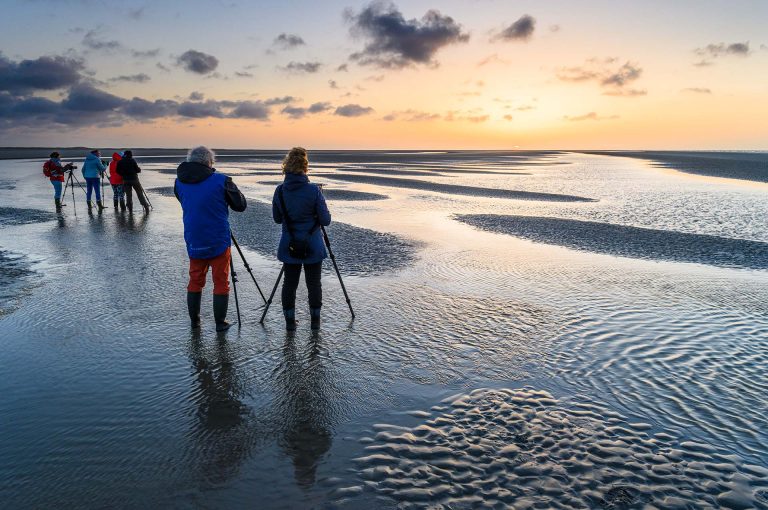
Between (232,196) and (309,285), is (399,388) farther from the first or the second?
(232,196)

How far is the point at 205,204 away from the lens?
→ 6.70 m

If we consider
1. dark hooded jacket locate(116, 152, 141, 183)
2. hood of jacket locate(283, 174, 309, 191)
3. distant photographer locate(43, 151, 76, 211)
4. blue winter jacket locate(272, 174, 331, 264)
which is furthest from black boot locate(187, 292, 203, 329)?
distant photographer locate(43, 151, 76, 211)

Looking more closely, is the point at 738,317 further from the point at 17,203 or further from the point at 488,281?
the point at 17,203

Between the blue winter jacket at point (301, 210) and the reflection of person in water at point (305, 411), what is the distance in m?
1.44

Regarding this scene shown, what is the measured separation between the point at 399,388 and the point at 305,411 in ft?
3.52

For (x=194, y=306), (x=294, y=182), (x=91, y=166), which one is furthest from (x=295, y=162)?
(x=91, y=166)

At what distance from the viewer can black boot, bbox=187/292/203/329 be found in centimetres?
699

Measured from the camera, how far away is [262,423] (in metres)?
4.66

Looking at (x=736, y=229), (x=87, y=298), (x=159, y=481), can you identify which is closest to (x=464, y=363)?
(x=159, y=481)

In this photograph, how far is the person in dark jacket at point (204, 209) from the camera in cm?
668

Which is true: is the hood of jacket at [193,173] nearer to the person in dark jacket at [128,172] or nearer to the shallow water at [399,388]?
the shallow water at [399,388]

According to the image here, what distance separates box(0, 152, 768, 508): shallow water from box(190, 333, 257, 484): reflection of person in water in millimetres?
24

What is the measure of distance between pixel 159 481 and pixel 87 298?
5.82m

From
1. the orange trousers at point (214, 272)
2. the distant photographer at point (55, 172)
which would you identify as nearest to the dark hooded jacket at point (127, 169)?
the distant photographer at point (55, 172)
